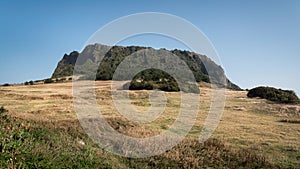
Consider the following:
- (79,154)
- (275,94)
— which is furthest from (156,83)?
(79,154)

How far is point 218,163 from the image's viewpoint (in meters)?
12.3

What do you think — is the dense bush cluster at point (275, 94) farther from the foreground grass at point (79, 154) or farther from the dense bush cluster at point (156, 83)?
the foreground grass at point (79, 154)

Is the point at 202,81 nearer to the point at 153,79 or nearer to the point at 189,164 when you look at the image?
the point at 153,79

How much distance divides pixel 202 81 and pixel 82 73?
37.3 metres

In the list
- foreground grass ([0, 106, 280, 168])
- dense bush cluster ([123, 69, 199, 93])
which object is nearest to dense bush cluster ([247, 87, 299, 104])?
dense bush cluster ([123, 69, 199, 93])

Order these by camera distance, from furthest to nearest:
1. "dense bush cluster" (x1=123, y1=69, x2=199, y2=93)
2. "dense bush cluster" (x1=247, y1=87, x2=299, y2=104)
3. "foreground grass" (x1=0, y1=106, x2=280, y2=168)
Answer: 1. "dense bush cluster" (x1=123, y1=69, x2=199, y2=93)
2. "dense bush cluster" (x1=247, y1=87, x2=299, y2=104)
3. "foreground grass" (x1=0, y1=106, x2=280, y2=168)

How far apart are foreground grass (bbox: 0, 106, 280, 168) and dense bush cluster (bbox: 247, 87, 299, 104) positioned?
46693 mm

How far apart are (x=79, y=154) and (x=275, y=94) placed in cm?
5699

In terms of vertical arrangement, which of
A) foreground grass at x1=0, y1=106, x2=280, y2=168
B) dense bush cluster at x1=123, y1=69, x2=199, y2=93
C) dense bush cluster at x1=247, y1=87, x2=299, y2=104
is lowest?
foreground grass at x1=0, y1=106, x2=280, y2=168

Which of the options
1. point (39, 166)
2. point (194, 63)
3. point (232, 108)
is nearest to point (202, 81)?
point (194, 63)

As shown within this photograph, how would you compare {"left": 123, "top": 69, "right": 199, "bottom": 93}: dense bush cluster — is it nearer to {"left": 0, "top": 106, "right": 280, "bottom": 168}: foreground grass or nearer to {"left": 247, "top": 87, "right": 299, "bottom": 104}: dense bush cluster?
{"left": 247, "top": 87, "right": 299, "bottom": 104}: dense bush cluster

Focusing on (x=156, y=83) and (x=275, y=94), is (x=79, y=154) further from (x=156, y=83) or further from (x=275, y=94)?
(x=156, y=83)

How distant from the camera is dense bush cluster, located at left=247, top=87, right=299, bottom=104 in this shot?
183 feet

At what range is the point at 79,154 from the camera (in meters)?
9.77
